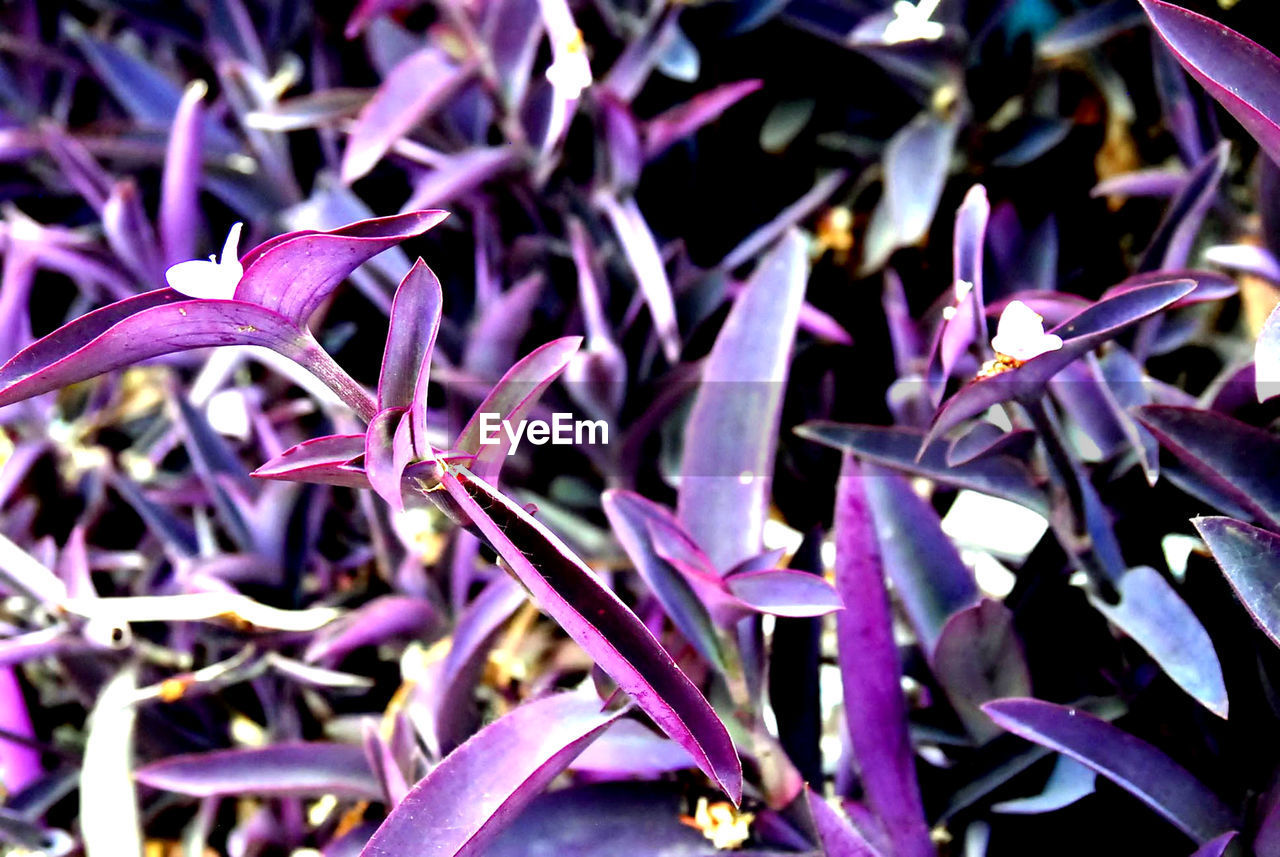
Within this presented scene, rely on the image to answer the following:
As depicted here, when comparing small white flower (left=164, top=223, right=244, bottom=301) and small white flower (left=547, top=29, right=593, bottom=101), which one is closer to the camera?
small white flower (left=164, top=223, right=244, bottom=301)

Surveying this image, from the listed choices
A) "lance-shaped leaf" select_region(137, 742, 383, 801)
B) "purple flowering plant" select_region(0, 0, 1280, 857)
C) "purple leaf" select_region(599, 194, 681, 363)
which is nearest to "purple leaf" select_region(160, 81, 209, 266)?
"purple flowering plant" select_region(0, 0, 1280, 857)

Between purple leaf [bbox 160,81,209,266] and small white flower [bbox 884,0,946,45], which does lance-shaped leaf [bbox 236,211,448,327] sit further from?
purple leaf [bbox 160,81,209,266]

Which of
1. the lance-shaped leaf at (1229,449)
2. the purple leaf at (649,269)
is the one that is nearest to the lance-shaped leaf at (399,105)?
the purple leaf at (649,269)

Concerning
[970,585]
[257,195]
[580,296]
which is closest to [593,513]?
[580,296]

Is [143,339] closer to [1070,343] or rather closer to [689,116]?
[1070,343]

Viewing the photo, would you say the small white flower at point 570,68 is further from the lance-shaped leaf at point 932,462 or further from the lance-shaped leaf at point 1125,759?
the lance-shaped leaf at point 1125,759

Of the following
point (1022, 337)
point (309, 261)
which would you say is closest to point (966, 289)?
point (1022, 337)
